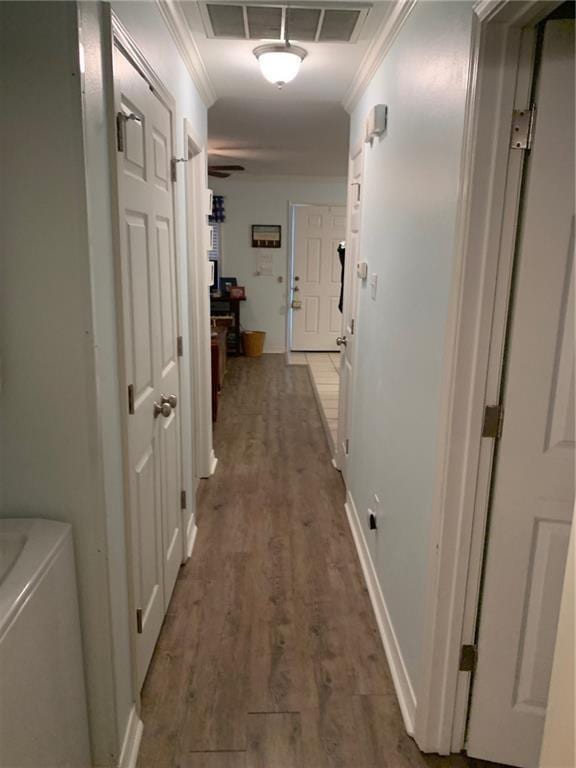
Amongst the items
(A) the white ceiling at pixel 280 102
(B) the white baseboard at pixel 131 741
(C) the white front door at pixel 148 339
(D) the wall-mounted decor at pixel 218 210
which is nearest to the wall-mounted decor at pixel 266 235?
(D) the wall-mounted decor at pixel 218 210

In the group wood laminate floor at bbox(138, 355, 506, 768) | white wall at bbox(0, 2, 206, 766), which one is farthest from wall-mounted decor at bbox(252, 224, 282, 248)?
white wall at bbox(0, 2, 206, 766)

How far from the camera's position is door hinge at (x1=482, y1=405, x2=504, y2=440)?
1.43m

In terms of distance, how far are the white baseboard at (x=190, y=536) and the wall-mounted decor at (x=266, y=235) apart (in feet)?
17.4

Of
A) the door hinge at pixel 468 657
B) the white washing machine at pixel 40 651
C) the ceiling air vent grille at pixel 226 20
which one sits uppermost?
the ceiling air vent grille at pixel 226 20

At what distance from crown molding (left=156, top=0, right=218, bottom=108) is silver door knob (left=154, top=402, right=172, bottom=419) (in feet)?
4.59

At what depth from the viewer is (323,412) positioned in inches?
200

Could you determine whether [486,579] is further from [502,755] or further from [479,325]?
[479,325]

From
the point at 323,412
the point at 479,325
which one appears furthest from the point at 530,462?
the point at 323,412

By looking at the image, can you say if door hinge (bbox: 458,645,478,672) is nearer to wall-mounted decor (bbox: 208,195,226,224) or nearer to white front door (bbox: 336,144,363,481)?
white front door (bbox: 336,144,363,481)

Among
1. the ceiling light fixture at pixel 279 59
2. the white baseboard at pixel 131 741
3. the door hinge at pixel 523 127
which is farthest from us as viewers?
the ceiling light fixture at pixel 279 59

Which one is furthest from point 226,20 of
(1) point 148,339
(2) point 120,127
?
(1) point 148,339

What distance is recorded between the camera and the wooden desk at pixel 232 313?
7.46m

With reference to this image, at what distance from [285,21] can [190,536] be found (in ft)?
7.73

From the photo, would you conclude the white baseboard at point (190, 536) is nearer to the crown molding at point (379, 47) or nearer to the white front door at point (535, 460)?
the white front door at point (535, 460)
